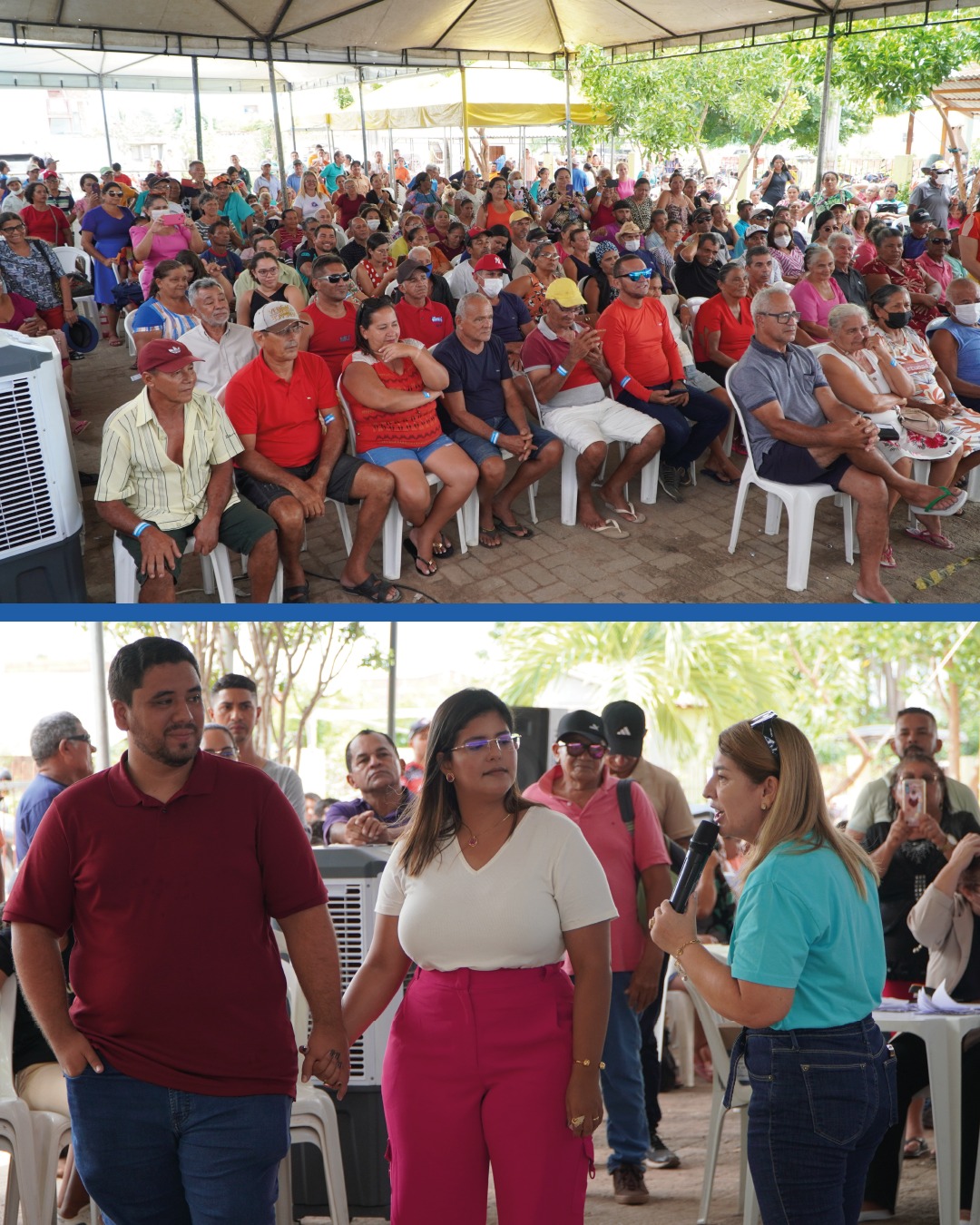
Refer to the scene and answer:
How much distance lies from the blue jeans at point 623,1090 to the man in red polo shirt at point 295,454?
198 cm

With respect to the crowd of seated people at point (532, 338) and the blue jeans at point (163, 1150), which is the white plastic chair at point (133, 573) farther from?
the blue jeans at point (163, 1150)

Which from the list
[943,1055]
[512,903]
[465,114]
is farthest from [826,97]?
[512,903]

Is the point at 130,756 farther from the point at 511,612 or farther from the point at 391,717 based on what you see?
the point at 391,717

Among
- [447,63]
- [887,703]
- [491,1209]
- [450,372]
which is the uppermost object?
[447,63]

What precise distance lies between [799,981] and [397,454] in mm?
3444

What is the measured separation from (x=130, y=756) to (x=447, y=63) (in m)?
22.1

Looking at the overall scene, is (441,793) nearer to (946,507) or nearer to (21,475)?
(21,475)

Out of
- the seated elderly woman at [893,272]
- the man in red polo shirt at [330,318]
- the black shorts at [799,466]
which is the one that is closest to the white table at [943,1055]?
the black shorts at [799,466]

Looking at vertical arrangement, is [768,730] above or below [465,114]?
below

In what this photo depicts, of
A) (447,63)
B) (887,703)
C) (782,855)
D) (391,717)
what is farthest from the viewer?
(447,63)

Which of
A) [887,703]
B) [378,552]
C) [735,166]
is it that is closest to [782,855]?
[378,552]

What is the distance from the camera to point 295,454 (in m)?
4.71

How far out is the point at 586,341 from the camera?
5.25 meters

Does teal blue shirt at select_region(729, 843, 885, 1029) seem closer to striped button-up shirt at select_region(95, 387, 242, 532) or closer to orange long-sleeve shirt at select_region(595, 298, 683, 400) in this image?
striped button-up shirt at select_region(95, 387, 242, 532)
